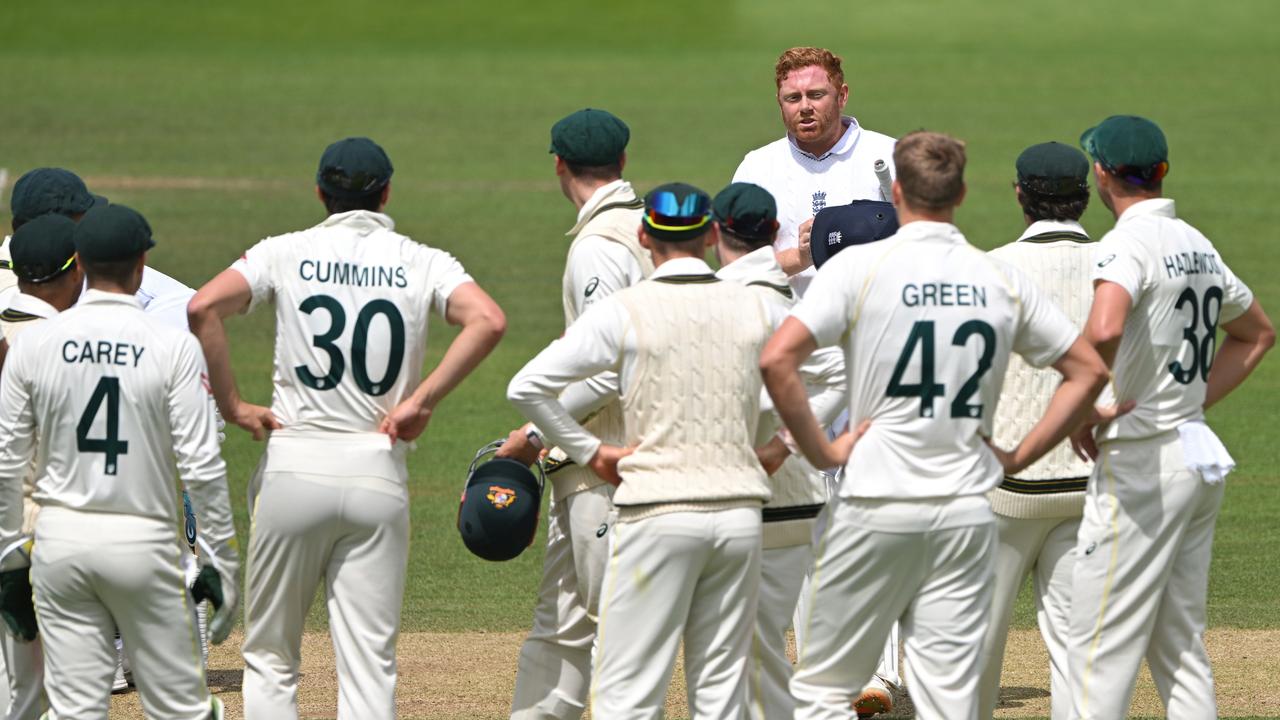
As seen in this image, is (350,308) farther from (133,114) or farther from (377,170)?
(133,114)

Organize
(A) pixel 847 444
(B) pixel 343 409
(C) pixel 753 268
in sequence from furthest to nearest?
(C) pixel 753 268 < (B) pixel 343 409 < (A) pixel 847 444

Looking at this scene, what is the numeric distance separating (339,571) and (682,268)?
1.68m

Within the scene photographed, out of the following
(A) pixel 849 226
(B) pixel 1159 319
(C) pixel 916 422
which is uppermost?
(A) pixel 849 226

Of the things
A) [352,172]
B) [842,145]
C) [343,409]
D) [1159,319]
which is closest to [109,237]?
[352,172]

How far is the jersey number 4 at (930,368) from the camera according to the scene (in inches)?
241

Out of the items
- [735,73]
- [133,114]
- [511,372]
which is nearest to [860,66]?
[735,73]

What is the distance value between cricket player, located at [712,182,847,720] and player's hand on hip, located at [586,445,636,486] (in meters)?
0.56

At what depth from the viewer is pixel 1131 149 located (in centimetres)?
683

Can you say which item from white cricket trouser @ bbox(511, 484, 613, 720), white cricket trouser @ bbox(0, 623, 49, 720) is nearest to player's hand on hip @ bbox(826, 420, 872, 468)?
white cricket trouser @ bbox(511, 484, 613, 720)

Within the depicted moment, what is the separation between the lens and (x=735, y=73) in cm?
4497

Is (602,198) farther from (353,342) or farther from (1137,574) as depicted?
(1137,574)

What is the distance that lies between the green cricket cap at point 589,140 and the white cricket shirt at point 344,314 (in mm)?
775

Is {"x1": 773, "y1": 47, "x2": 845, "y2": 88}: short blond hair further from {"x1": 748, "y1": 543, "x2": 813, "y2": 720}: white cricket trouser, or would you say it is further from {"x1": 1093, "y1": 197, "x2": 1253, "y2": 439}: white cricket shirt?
{"x1": 748, "y1": 543, "x2": 813, "y2": 720}: white cricket trouser

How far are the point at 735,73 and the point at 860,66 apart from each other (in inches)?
120
